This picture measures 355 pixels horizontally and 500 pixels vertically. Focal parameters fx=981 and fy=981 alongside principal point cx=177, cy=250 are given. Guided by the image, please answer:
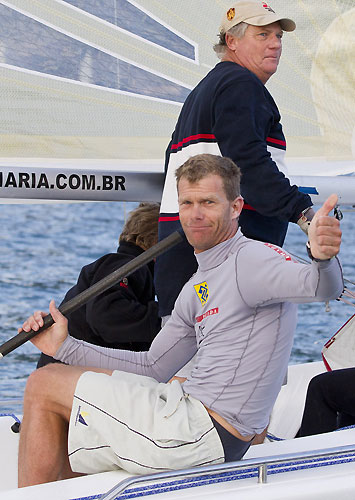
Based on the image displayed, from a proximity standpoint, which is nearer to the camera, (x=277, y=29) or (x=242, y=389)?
(x=242, y=389)

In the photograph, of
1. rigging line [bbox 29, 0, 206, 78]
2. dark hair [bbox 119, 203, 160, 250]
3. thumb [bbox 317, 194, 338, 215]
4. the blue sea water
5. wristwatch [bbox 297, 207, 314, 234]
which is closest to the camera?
thumb [bbox 317, 194, 338, 215]

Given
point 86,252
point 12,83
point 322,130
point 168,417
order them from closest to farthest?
point 168,417, point 12,83, point 322,130, point 86,252

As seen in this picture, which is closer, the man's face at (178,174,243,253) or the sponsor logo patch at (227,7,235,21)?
the man's face at (178,174,243,253)

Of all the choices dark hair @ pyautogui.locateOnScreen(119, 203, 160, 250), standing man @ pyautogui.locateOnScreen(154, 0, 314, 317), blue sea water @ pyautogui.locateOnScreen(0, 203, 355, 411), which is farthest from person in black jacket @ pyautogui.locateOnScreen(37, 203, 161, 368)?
blue sea water @ pyautogui.locateOnScreen(0, 203, 355, 411)

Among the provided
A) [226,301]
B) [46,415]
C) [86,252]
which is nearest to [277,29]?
[226,301]

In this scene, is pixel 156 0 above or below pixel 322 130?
above

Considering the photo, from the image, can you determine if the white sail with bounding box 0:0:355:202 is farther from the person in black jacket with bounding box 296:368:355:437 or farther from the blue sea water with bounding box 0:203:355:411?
the blue sea water with bounding box 0:203:355:411

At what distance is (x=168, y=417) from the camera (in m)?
1.67

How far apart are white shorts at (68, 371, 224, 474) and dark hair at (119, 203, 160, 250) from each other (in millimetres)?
710

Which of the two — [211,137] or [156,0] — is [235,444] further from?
[156,0]

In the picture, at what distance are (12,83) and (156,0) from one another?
0.44 meters

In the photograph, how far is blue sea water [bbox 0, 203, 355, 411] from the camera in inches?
271

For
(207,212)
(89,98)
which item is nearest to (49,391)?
(207,212)

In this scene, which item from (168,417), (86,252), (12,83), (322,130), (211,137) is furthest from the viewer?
(86,252)
